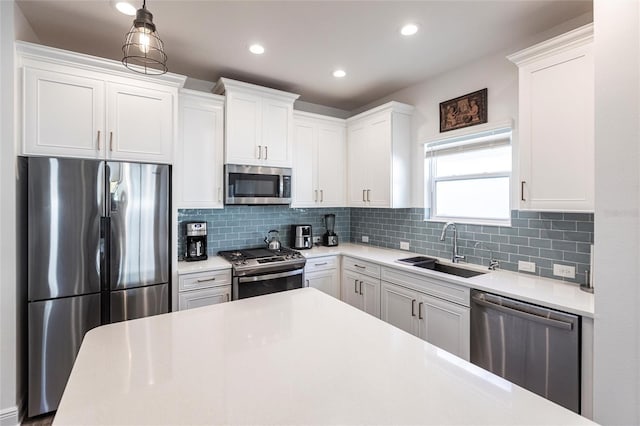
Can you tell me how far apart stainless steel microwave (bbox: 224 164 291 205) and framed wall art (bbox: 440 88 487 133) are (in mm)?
1697

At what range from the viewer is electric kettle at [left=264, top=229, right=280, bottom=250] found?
11.5ft

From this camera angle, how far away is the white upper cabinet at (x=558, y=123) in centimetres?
188

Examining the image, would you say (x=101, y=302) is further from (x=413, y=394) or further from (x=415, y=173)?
(x=415, y=173)

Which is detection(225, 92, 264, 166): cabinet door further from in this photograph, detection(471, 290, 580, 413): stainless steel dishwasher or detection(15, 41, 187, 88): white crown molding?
detection(471, 290, 580, 413): stainless steel dishwasher

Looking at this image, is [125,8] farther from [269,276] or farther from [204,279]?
[269,276]

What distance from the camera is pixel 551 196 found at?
204 cm

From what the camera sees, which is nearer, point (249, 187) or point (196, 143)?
point (196, 143)

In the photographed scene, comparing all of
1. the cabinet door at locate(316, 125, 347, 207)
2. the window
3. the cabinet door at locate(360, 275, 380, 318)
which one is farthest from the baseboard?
the window

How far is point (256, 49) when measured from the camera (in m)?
2.59

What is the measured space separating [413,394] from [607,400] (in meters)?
1.30

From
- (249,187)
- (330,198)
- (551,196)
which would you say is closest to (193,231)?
(249,187)

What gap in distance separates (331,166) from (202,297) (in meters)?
2.11

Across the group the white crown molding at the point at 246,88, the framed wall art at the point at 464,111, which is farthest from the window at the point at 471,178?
the white crown molding at the point at 246,88

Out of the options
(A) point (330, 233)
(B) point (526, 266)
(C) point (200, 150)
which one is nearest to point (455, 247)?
(B) point (526, 266)
